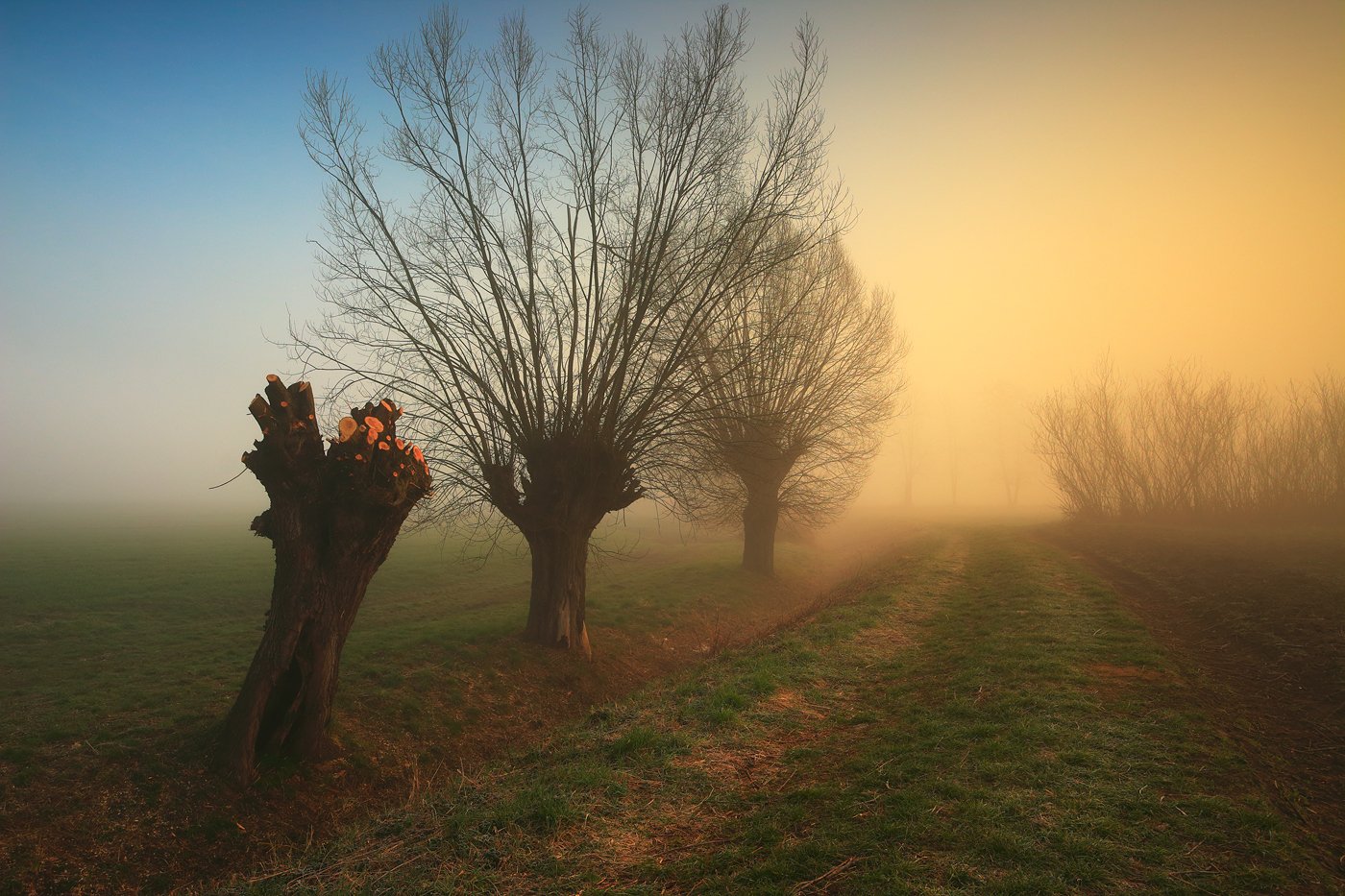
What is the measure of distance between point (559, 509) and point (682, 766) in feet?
23.3

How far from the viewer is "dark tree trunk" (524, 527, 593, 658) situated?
12.3 meters

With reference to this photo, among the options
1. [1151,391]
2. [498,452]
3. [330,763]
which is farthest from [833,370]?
[1151,391]

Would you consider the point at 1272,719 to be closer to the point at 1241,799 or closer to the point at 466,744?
the point at 1241,799

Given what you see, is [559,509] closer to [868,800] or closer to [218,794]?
[218,794]

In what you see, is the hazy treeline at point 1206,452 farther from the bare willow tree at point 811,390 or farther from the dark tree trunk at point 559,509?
the dark tree trunk at point 559,509

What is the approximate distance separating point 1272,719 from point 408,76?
50.5ft

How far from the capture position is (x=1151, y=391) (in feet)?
97.1

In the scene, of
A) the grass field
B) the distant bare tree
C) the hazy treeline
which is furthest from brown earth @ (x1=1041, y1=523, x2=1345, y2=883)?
the distant bare tree

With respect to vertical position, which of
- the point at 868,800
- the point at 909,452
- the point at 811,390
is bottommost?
the point at 868,800

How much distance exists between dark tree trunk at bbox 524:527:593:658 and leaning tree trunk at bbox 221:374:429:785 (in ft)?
15.0

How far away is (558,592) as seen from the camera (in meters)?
12.4

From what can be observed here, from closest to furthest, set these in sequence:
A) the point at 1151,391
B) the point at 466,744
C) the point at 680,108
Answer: the point at 466,744, the point at 680,108, the point at 1151,391

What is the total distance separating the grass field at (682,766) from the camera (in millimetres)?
4020

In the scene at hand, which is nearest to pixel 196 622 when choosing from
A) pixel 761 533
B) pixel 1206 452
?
pixel 761 533
